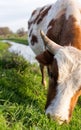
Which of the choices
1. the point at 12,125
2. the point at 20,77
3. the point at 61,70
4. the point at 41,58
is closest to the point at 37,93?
the point at 20,77

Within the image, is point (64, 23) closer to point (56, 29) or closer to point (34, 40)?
point (56, 29)

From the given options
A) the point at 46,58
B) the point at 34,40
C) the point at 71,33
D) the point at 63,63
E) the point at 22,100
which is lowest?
the point at 34,40

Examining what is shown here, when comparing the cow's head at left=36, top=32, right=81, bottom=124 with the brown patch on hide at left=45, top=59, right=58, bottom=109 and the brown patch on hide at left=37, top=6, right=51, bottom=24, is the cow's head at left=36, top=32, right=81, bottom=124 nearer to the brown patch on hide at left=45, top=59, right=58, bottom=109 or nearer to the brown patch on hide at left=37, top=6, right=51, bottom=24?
the brown patch on hide at left=45, top=59, right=58, bottom=109

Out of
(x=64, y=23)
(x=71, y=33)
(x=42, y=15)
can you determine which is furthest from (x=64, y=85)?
(x=42, y=15)

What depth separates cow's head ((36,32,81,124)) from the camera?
676cm

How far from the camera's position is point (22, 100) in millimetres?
8062

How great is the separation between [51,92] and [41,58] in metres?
0.76

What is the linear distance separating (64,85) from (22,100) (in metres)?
1.48

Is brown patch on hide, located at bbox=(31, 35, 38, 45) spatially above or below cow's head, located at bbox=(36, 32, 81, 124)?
below

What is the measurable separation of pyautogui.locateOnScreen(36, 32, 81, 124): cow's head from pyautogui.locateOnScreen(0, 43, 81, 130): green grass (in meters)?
0.19

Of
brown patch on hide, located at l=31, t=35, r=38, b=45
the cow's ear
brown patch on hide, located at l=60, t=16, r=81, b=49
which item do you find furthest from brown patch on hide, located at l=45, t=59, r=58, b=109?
brown patch on hide, located at l=31, t=35, r=38, b=45

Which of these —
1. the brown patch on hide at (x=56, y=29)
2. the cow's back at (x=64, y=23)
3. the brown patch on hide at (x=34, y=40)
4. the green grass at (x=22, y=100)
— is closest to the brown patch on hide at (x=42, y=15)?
the cow's back at (x=64, y=23)

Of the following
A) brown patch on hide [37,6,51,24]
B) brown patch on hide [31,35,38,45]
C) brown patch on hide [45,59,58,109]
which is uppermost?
brown patch on hide [45,59,58,109]

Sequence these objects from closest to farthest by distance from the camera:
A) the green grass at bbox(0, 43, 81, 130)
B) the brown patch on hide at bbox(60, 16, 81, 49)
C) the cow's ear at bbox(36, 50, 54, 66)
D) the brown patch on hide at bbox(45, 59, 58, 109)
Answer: the green grass at bbox(0, 43, 81, 130) < the brown patch on hide at bbox(45, 59, 58, 109) < the cow's ear at bbox(36, 50, 54, 66) < the brown patch on hide at bbox(60, 16, 81, 49)
